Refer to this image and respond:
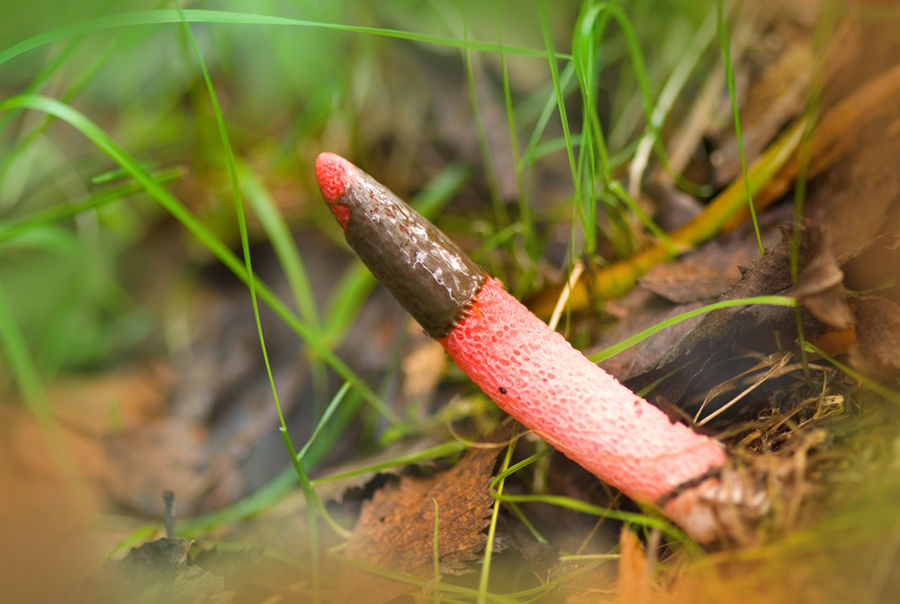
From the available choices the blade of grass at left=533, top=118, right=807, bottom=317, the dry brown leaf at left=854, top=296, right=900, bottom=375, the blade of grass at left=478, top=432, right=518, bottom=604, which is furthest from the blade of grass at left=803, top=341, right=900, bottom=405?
the blade of grass at left=478, top=432, right=518, bottom=604

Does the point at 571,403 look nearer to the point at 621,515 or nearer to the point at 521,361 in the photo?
the point at 521,361

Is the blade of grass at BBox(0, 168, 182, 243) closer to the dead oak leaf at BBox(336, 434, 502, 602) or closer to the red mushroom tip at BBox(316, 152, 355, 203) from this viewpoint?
the red mushroom tip at BBox(316, 152, 355, 203)

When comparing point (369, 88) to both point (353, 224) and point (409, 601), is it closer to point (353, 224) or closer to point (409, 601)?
point (353, 224)

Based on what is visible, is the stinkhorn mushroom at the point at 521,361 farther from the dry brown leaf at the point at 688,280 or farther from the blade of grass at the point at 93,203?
the blade of grass at the point at 93,203

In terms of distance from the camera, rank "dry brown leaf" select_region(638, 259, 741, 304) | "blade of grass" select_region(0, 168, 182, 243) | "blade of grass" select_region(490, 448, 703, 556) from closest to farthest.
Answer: "blade of grass" select_region(490, 448, 703, 556) < "dry brown leaf" select_region(638, 259, 741, 304) < "blade of grass" select_region(0, 168, 182, 243)

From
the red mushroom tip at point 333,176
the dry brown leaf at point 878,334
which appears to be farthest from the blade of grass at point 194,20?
the dry brown leaf at point 878,334

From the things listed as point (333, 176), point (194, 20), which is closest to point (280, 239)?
point (194, 20)

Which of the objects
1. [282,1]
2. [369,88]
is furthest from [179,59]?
[369,88]
